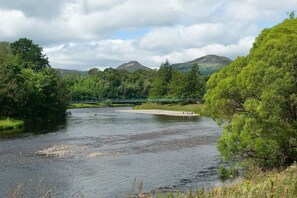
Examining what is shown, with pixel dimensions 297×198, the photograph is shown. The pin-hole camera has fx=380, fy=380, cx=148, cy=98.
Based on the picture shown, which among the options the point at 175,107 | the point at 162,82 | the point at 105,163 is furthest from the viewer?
the point at 162,82

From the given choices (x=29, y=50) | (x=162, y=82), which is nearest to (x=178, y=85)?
(x=162, y=82)

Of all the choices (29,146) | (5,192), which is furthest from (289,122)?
(29,146)

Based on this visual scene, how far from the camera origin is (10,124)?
7500cm

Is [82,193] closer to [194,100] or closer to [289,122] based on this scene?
[289,122]

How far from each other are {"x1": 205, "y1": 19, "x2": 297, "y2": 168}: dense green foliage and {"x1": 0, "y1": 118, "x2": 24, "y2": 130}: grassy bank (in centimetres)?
5350

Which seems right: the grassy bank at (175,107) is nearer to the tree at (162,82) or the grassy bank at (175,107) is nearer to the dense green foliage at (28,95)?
the tree at (162,82)

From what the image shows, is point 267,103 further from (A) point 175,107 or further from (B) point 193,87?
(B) point 193,87

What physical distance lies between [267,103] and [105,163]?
19771 mm

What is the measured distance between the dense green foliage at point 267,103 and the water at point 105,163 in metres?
4.41

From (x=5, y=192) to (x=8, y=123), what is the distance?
50.4 meters

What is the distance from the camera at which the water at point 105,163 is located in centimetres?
2969

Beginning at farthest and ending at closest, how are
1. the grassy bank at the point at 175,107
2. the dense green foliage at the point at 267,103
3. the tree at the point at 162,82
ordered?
the tree at the point at 162,82
the grassy bank at the point at 175,107
the dense green foliage at the point at 267,103

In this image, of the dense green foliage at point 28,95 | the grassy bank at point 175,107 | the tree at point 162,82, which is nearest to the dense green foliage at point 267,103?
the dense green foliage at point 28,95

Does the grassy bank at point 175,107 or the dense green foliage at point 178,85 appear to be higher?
the dense green foliage at point 178,85
